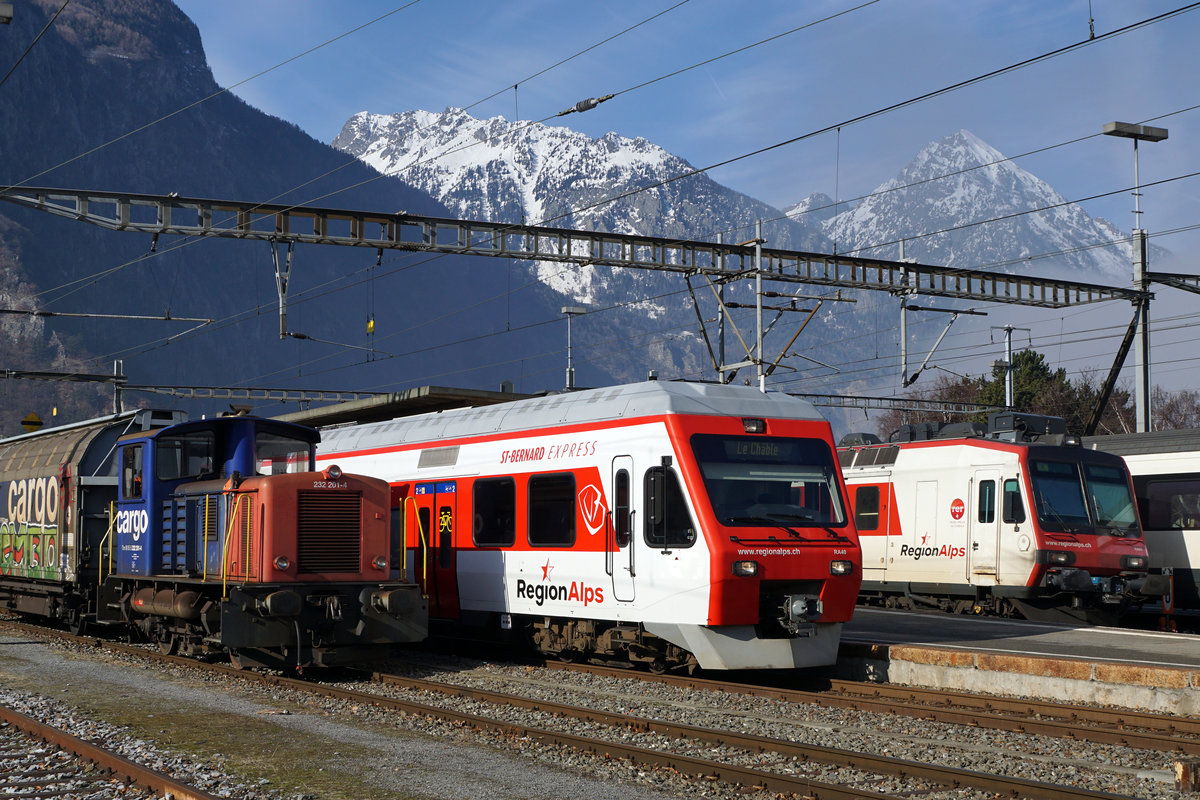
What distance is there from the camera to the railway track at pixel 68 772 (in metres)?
8.16

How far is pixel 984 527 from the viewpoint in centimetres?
2078

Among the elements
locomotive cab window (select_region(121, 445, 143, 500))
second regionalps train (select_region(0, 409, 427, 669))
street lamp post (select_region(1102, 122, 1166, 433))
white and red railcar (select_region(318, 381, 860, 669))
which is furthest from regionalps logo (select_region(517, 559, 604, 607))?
street lamp post (select_region(1102, 122, 1166, 433))

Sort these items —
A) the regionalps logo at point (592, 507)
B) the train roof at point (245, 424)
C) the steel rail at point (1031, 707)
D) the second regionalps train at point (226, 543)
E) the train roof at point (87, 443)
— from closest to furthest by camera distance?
the steel rail at point (1031, 707) → the second regionalps train at point (226, 543) → the regionalps logo at point (592, 507) → the train roof at point (245, 424) → the train roof at point (87, 443)

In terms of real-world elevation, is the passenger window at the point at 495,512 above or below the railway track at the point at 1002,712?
above

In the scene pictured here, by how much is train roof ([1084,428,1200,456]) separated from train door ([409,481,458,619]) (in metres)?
11.9

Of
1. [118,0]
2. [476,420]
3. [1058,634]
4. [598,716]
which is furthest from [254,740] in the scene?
[118,0]

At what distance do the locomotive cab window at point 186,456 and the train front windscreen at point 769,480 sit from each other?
707cm

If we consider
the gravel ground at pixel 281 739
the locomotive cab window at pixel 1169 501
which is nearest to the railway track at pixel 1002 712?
the gravel ground at pixel 281 739

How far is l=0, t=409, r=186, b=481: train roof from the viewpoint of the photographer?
1827cm

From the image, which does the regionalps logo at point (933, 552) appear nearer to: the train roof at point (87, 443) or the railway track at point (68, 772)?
the train roof at point (87, 443)

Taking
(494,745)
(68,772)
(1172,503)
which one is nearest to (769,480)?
(494,745)

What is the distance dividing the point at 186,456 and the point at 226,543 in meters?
2.37

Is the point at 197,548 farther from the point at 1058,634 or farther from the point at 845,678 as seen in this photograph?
the point at 1058,634

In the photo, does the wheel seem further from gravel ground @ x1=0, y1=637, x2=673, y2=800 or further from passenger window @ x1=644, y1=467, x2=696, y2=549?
passenger window @ x1=644, y1=467, x2=696, y2=549
